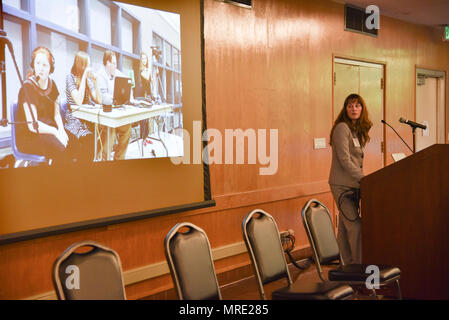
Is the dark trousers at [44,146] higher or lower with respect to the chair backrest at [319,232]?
higher

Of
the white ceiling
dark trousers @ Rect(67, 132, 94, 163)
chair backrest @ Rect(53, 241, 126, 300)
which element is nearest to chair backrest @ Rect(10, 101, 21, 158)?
dark trousers @ Rect(67, 132, 94, 163)

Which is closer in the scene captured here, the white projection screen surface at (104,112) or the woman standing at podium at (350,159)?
the white projection screen surface at (104,112)

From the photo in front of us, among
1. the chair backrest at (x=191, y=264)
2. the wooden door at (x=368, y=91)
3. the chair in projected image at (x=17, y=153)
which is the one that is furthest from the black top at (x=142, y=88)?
the wooden door at (x=368, y=91)

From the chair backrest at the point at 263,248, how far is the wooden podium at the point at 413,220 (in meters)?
1.09

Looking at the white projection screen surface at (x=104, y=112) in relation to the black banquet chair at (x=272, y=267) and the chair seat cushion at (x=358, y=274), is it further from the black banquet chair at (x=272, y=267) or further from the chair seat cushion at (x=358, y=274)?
the chair seat cushion at (x=358, y=274)

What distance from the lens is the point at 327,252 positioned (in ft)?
10.9

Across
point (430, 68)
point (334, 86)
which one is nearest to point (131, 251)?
point (334, 86)

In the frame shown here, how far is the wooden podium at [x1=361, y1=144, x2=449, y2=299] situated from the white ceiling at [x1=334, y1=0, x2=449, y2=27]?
10.1ft

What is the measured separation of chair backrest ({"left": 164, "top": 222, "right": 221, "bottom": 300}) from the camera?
242 centimetres

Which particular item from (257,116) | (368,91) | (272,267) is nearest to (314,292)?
(272,267)

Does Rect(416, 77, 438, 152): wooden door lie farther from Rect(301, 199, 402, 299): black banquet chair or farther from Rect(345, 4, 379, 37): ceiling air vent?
Rect(301, 199, 402, 299): black banquet chair

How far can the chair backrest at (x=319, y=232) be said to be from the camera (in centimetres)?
323

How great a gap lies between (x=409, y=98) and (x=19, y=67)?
594cm

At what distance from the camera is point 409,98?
24.2 feet
